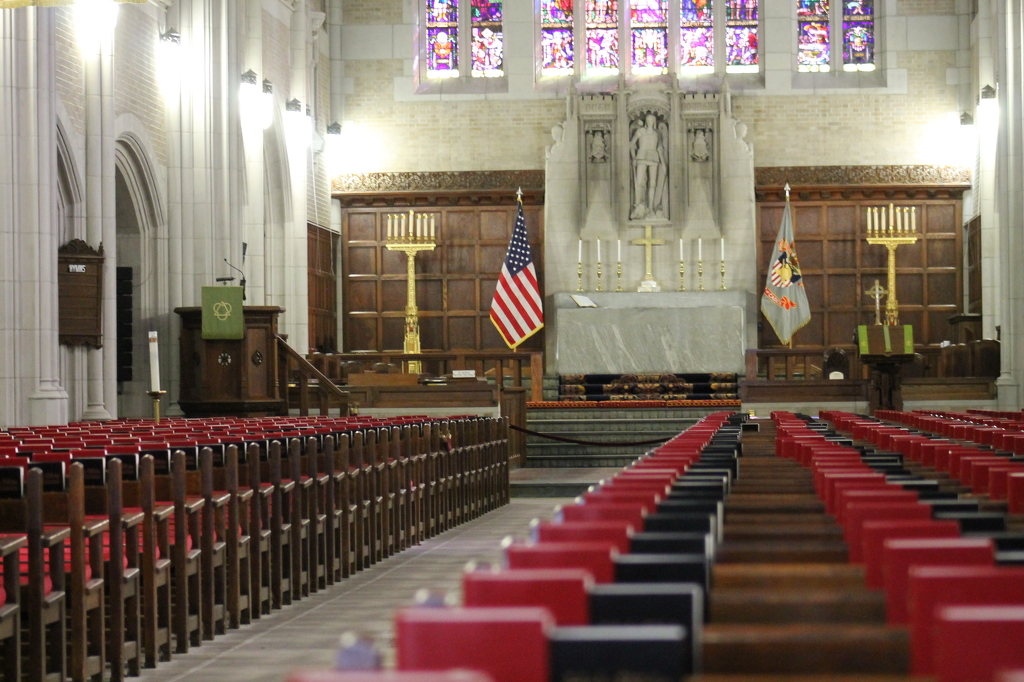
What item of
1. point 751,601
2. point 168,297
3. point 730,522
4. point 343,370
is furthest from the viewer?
point 343,370

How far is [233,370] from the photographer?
47.1ft

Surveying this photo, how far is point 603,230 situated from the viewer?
68.2 ft

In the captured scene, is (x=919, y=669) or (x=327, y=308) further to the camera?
(x=327, y=308)

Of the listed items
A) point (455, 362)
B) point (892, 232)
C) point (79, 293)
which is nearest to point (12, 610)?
point (79, 293)

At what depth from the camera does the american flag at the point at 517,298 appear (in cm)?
1912

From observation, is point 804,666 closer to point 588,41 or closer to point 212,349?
point 212,349

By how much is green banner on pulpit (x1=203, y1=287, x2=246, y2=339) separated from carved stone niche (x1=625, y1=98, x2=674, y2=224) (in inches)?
319

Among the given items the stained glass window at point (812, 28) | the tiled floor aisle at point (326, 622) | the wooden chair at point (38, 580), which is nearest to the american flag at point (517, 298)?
the stained glass window at point (812, 28)

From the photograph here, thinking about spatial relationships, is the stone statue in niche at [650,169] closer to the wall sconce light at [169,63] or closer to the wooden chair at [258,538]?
the wall sconce light at [169,63]

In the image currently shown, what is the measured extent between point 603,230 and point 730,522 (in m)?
18.0

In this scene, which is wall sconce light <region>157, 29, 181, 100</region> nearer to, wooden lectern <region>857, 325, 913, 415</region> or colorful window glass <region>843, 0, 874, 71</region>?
wooden lectern <region>857, 325, 913, 415</region>

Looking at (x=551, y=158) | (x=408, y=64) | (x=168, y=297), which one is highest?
(x=408, y=64)

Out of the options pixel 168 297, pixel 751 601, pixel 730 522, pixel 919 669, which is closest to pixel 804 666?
pixel 919 669

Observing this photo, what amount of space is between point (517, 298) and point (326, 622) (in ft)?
43.5
